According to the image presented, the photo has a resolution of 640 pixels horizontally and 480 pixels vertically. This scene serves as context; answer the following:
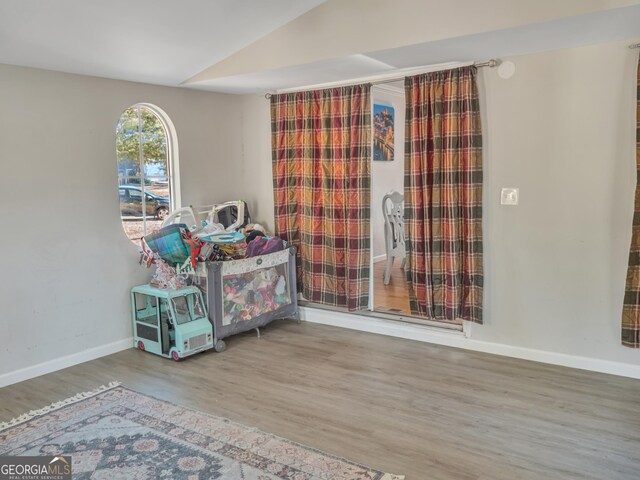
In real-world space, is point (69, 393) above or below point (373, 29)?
below

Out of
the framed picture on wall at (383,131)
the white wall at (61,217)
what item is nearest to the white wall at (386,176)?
the framed picture on wall at (383,131)

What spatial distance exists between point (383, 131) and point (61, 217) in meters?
4.18

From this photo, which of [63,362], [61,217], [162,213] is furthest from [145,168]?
[63,362]

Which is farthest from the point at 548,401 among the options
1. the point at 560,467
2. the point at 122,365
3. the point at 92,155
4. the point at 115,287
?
the point at 92,155

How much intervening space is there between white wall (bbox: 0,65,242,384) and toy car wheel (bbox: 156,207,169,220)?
1.45ft

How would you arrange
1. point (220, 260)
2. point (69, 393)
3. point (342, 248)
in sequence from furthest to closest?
point (342, 248) → point (220, 260) → point (69, 393)

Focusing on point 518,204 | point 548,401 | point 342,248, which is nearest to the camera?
point 548,401

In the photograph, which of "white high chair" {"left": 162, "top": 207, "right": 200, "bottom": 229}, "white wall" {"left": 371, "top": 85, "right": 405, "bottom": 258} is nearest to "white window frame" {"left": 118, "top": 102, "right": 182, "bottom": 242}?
"white high chair" {"left": 162, "top": 207, "right": 200, "bottom": 229}

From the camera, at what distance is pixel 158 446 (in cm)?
274

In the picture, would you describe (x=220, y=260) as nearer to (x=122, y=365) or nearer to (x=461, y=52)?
(x=122, y=365)

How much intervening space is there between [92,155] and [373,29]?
2256mm

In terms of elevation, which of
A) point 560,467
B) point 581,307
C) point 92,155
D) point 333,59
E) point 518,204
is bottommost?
point 560,467

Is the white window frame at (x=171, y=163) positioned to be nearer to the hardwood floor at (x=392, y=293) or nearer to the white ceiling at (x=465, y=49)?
the white ceiling at (x=465, y=49)

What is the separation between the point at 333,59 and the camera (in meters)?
3.53
